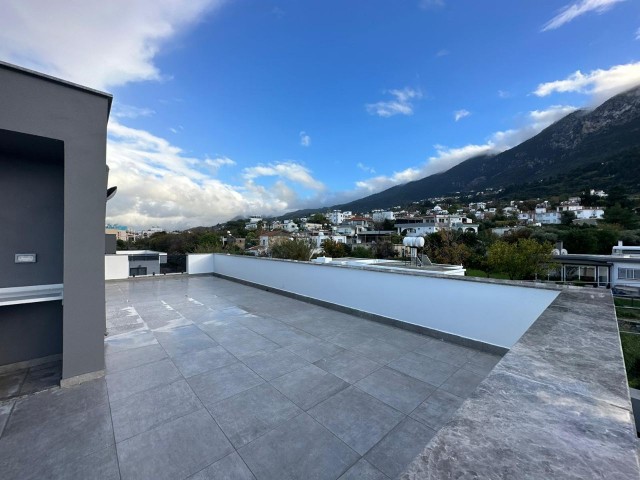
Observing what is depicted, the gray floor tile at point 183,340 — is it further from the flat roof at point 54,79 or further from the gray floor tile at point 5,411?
the flat roof at point 54,79

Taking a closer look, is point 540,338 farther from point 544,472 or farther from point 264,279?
point 264,279

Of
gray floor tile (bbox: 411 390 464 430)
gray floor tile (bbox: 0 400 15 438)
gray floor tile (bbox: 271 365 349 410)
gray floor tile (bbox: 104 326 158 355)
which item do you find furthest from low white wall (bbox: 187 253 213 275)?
gray floor tile (bbox: 411 390 464 430)

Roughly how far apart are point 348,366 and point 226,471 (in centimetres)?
176

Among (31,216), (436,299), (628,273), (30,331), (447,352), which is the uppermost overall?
(31,216)

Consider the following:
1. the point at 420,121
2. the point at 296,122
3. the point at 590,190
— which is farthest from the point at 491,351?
the point at 590,190

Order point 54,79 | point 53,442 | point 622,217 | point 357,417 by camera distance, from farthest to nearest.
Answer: point 622,217
point 54,79
point 357,417
point 53,442

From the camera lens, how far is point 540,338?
68.1 inches

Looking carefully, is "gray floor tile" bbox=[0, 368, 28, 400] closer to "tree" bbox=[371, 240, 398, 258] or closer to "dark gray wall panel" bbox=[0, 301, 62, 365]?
"dark gray wall panel" bbox=[0, 301, 62, 365]

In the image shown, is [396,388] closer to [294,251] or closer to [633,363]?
[633,363]

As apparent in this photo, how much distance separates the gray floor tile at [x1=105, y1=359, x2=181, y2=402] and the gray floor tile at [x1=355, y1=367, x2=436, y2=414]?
7.07 feet

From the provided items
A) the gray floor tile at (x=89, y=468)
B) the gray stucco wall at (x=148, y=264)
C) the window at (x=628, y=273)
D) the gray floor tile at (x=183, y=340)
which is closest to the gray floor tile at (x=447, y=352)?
the gray floor tile at (x=183, y=340)

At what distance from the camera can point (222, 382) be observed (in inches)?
112

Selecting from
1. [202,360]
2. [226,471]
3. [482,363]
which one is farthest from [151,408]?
[482,363]

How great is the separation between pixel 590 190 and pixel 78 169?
229ft
